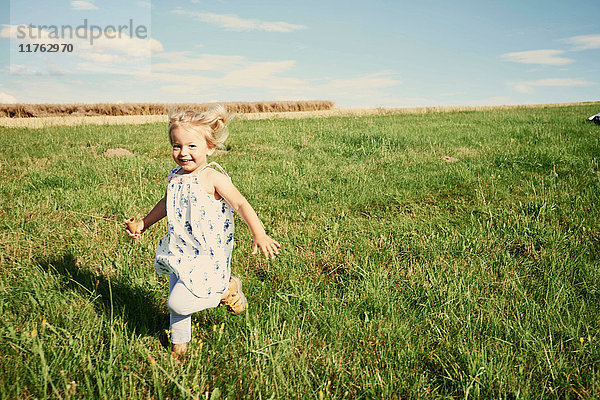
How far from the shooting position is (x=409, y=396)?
186 centimetres

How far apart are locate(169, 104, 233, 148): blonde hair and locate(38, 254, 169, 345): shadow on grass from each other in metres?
1.03

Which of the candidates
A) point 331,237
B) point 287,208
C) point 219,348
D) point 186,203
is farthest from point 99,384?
point 287,208

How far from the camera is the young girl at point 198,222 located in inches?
83.7

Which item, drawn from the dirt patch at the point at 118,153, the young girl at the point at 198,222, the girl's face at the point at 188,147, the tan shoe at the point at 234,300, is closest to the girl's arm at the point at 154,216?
the young girl at the point at 198,222

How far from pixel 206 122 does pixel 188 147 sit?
0.58 ft

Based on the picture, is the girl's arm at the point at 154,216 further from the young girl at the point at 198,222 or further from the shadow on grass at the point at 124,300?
the shadow on grass at the point at 124,300

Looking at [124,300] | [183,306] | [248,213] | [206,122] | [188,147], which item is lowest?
[124,300]

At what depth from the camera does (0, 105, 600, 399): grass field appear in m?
1.90

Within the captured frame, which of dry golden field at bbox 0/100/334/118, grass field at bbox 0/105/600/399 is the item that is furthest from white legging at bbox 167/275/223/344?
dry golden field at bbox 0/100/334/118

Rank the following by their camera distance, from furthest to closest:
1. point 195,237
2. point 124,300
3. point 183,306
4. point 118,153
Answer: point 118,153, point 124,300, point 195,237, point 183,306

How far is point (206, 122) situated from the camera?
2211mm

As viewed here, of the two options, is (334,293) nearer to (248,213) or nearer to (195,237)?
(248,213)

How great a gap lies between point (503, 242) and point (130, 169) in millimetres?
5552

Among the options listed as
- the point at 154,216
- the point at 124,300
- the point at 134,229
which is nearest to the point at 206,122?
the point at 154,216
